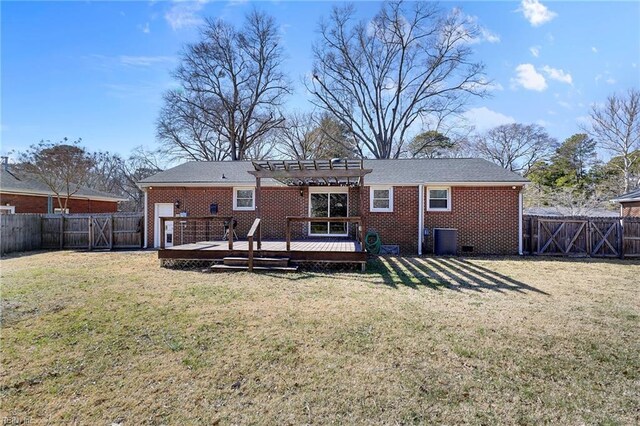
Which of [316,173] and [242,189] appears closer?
[316,173]

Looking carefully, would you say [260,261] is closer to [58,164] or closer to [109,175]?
[58,164]

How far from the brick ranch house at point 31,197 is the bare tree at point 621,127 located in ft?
125

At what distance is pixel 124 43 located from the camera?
991 centimetres

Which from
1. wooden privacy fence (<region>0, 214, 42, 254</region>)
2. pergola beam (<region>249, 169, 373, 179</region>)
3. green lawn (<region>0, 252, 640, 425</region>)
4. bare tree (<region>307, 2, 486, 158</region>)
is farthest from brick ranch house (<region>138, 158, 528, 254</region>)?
bare tree (<region>307, 2, 486, 158</region>)

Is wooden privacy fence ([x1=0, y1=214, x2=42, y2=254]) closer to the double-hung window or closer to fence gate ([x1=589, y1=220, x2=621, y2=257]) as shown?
the double-hung window

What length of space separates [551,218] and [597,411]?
38.5ft

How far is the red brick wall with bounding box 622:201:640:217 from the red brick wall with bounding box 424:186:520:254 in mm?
8339

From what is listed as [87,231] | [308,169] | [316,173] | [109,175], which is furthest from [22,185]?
[316,173]

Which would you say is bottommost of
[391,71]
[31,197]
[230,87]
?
[31,197]

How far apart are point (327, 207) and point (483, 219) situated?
6.09m

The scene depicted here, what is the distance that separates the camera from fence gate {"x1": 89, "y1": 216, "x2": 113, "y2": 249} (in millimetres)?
13648

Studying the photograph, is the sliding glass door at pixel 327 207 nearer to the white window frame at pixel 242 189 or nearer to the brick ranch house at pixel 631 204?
the white window frame at pixel 242 189

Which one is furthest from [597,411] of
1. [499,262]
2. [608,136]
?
[608,136]

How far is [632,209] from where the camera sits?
608 inches
